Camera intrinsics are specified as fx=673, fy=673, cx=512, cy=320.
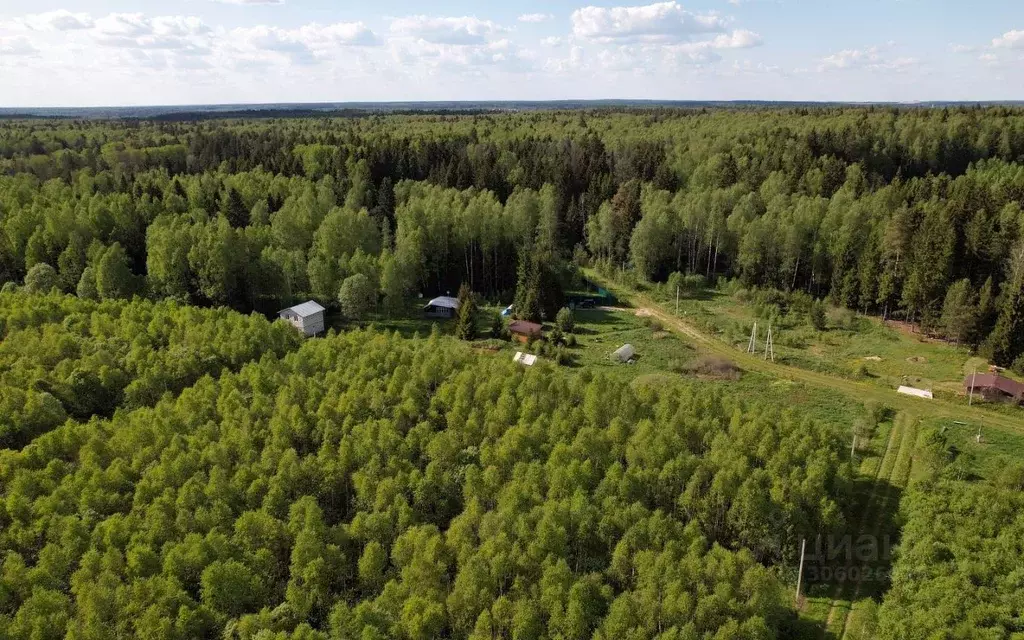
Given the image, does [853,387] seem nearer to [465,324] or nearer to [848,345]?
[848,345]

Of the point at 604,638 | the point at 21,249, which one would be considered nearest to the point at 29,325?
the point at 21,249

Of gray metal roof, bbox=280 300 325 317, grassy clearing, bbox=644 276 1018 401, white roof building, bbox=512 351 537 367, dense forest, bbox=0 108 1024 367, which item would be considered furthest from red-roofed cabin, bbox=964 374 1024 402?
gray metal roof, bbox=280 300 325 317

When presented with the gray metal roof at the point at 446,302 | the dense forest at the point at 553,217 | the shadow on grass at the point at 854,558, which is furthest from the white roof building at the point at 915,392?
the gray metal roof at the point at 446,302

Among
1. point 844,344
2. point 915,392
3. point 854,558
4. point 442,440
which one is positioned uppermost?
point 442,440

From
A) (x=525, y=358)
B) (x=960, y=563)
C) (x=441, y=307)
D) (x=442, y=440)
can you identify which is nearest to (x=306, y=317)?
(x=441, y=307)

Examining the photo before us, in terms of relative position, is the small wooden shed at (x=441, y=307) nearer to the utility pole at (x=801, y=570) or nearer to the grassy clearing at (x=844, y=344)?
the grassy clearing at (x=844, y=344)

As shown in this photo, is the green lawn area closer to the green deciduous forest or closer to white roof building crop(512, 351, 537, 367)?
the green deciduous forest
